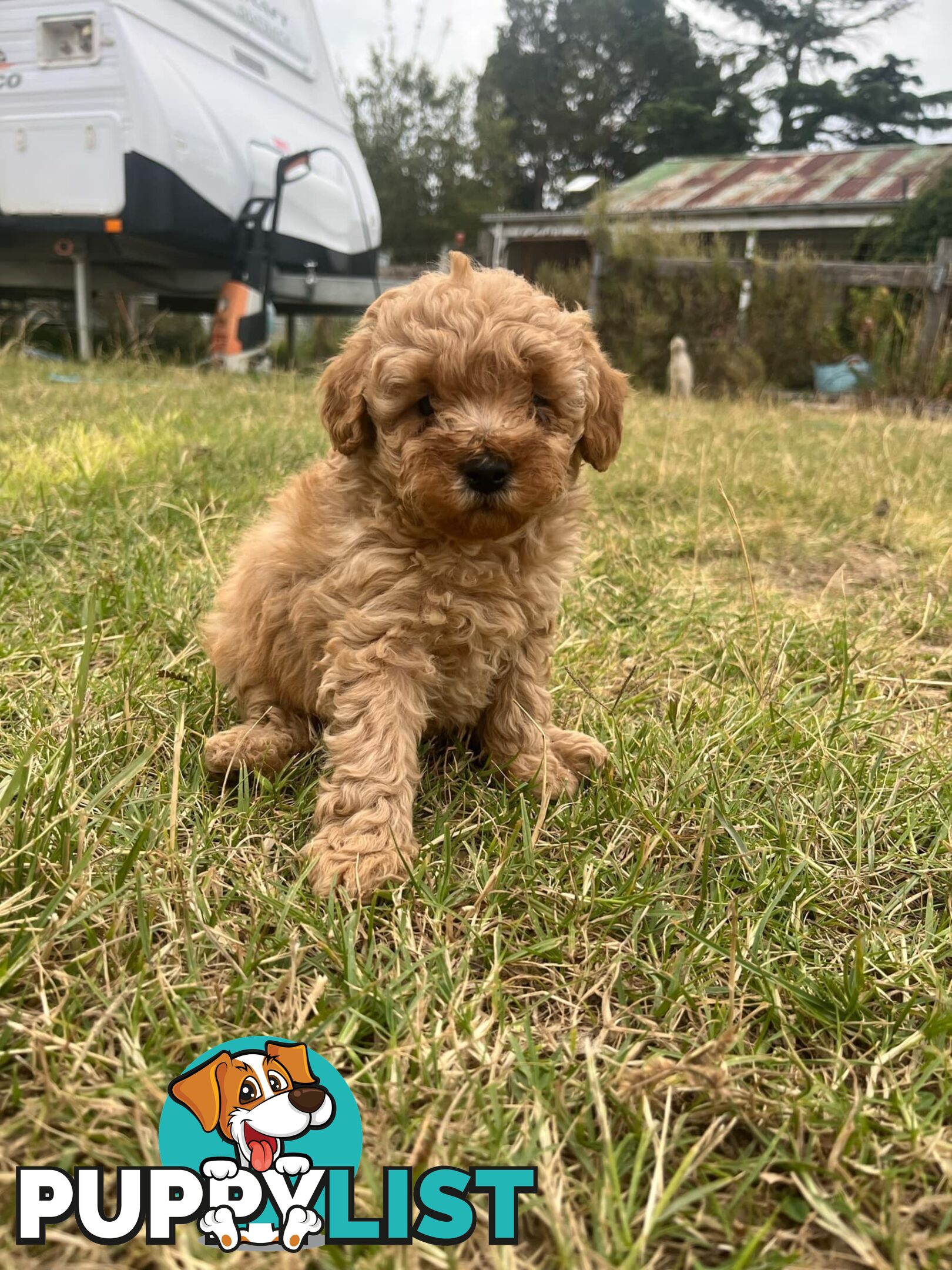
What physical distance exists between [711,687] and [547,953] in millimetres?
1357

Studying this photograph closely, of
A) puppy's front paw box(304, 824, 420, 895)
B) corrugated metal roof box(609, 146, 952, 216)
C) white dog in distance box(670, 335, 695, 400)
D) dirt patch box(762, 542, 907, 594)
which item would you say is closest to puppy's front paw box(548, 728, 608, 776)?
puppy's front paw box(304, 824, 420, 895)

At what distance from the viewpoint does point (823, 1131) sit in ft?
3.88

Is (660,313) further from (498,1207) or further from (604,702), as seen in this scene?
(498,1207)

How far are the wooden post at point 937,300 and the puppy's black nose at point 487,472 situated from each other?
10930mm

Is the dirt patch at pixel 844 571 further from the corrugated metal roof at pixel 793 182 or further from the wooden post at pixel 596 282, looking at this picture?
the corrugated metal roof at pixel 793 182

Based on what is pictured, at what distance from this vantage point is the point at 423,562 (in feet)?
6.34

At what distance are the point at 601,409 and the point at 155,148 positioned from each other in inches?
305

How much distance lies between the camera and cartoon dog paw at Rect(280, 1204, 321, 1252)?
100cm

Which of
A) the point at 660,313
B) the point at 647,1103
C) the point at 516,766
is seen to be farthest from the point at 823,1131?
the point at 660,313

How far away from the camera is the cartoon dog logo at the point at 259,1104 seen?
110 centimetres

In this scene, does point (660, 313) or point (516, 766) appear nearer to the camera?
point (516, 766)

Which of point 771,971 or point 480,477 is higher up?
point 480,477

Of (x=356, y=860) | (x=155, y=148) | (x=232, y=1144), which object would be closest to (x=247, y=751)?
(x=356, y=860)

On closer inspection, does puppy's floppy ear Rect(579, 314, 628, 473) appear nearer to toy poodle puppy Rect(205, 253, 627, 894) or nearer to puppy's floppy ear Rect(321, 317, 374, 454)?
toy poodle puppy Rect(205, 253, 627, 894)
